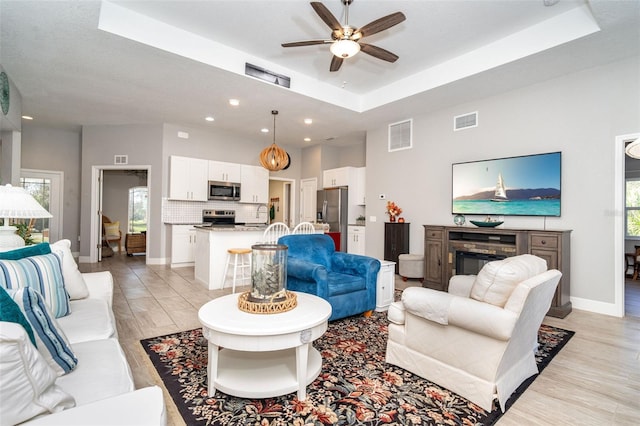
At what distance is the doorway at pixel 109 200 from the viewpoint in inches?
271

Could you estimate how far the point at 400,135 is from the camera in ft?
19.8

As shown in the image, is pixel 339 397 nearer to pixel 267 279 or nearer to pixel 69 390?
pixel 267 279

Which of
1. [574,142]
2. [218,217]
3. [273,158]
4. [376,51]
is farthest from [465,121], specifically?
[218,217]

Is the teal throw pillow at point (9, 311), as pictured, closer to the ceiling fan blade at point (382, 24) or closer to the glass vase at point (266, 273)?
the glass vase at point (266, 273)

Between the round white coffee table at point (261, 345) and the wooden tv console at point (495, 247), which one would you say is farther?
the wooden tv console at point (495, 247)

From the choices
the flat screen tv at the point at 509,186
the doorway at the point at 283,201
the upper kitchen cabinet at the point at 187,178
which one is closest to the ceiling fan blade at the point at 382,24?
the flat screen tv at the point at 509,186

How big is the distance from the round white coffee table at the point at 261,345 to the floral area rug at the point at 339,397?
0.08 metres

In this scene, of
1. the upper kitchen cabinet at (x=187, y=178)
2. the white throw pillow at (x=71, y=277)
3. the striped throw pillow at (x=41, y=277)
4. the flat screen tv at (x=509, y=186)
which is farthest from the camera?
the upper kitchen cabinet at (x=187, y=178)

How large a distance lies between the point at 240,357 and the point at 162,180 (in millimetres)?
5534

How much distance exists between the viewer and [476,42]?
3832 mm

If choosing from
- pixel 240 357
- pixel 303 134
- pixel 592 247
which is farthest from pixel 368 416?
pixel 303 134

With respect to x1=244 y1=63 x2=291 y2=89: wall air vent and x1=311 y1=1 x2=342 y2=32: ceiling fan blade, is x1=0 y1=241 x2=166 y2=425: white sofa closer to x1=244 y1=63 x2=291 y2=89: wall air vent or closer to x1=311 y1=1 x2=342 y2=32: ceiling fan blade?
x1=311 y1=1 x2=342 y2=32: ceiling fan blade

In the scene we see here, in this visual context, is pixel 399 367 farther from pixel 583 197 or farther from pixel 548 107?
pixel 548 107

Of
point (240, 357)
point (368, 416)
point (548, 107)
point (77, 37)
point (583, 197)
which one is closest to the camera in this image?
point (368, 416)
